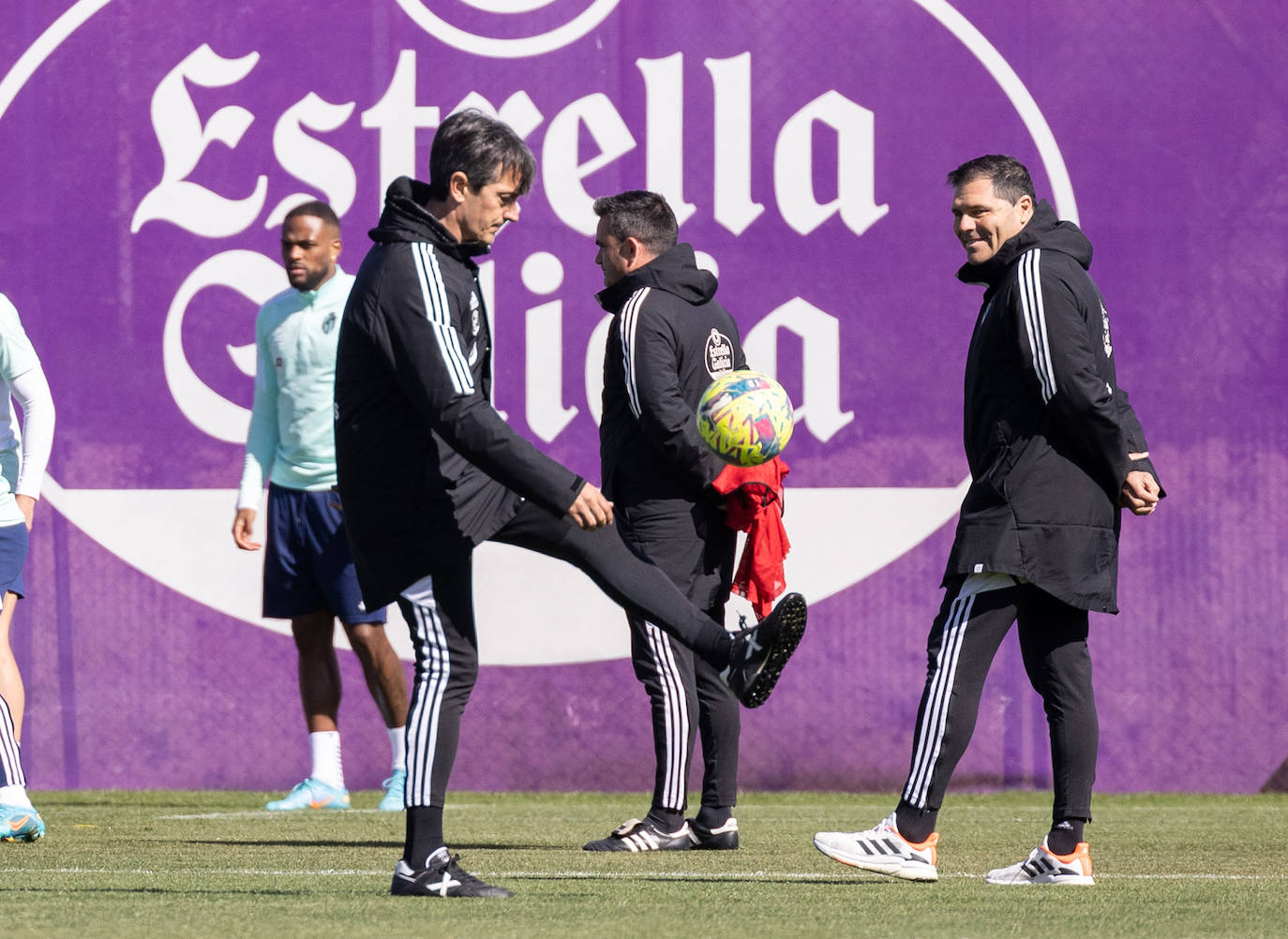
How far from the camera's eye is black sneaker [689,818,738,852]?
19.0ft

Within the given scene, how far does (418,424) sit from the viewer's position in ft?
14.6

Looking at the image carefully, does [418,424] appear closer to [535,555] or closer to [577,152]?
[535,555]

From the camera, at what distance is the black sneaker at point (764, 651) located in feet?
14.4

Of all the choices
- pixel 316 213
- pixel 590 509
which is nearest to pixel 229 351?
pixel 316 213

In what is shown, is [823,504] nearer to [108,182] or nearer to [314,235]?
[314,235]

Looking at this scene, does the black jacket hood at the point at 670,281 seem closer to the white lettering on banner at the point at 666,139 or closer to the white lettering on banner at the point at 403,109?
the white lettering on banner at the point at 666,139

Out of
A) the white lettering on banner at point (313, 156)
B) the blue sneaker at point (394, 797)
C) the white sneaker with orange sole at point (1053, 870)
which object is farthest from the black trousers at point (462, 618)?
the white lettering on banner at point (313, 156)

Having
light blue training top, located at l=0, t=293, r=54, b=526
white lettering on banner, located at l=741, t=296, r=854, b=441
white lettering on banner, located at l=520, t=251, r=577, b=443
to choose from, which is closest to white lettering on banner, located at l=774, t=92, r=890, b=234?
white lettering on banner, located at l=741, t=296, r=854, b=441

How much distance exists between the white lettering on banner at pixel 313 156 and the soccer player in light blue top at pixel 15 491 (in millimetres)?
2368

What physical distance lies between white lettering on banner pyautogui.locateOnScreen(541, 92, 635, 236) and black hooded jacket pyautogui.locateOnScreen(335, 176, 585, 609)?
347cm

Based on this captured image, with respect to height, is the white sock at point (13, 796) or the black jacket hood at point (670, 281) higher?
the black jacket hood at point (670, 281)

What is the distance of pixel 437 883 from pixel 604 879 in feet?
1.99

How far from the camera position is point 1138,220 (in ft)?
26.1

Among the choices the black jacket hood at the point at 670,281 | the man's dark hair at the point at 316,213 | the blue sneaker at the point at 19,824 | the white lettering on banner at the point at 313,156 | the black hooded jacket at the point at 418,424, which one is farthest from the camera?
the white lettering on banner at the point at 313,156
